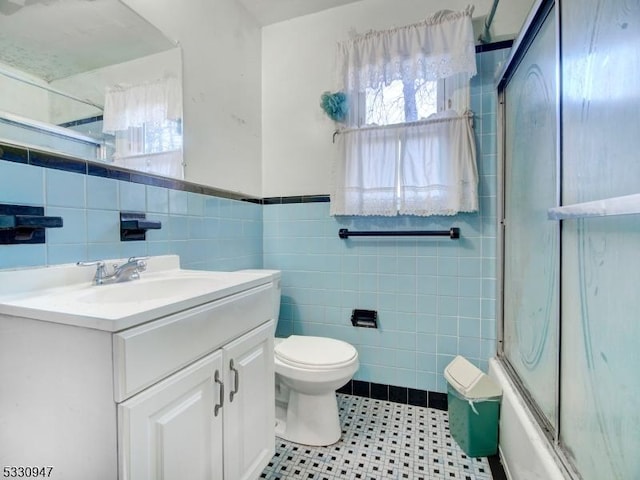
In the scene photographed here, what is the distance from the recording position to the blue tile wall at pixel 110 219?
941 mm

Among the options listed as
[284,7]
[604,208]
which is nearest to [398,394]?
[604,208]

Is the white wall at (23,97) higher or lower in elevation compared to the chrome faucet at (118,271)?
higher

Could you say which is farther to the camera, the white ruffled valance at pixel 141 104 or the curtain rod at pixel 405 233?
the curtain rod at pixel 405 233

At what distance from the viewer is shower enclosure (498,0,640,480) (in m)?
0.73

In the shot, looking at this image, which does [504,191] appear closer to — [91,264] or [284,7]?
[284,7]

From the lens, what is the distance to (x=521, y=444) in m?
1.13

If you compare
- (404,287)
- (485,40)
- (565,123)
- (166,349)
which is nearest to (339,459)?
(404,287)

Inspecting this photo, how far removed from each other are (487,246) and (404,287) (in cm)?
51

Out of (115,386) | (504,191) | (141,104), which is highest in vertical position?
(141,104)

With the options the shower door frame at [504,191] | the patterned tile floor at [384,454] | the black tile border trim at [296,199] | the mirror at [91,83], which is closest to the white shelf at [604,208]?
the shower door frame at [504,191]

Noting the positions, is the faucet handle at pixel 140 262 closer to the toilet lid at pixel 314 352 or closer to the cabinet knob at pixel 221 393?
the cabinet knob at pixel 221 393

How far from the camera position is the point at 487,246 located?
174 centimetres

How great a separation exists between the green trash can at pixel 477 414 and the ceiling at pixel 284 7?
2.25 metres

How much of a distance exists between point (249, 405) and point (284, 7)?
2.22 m
